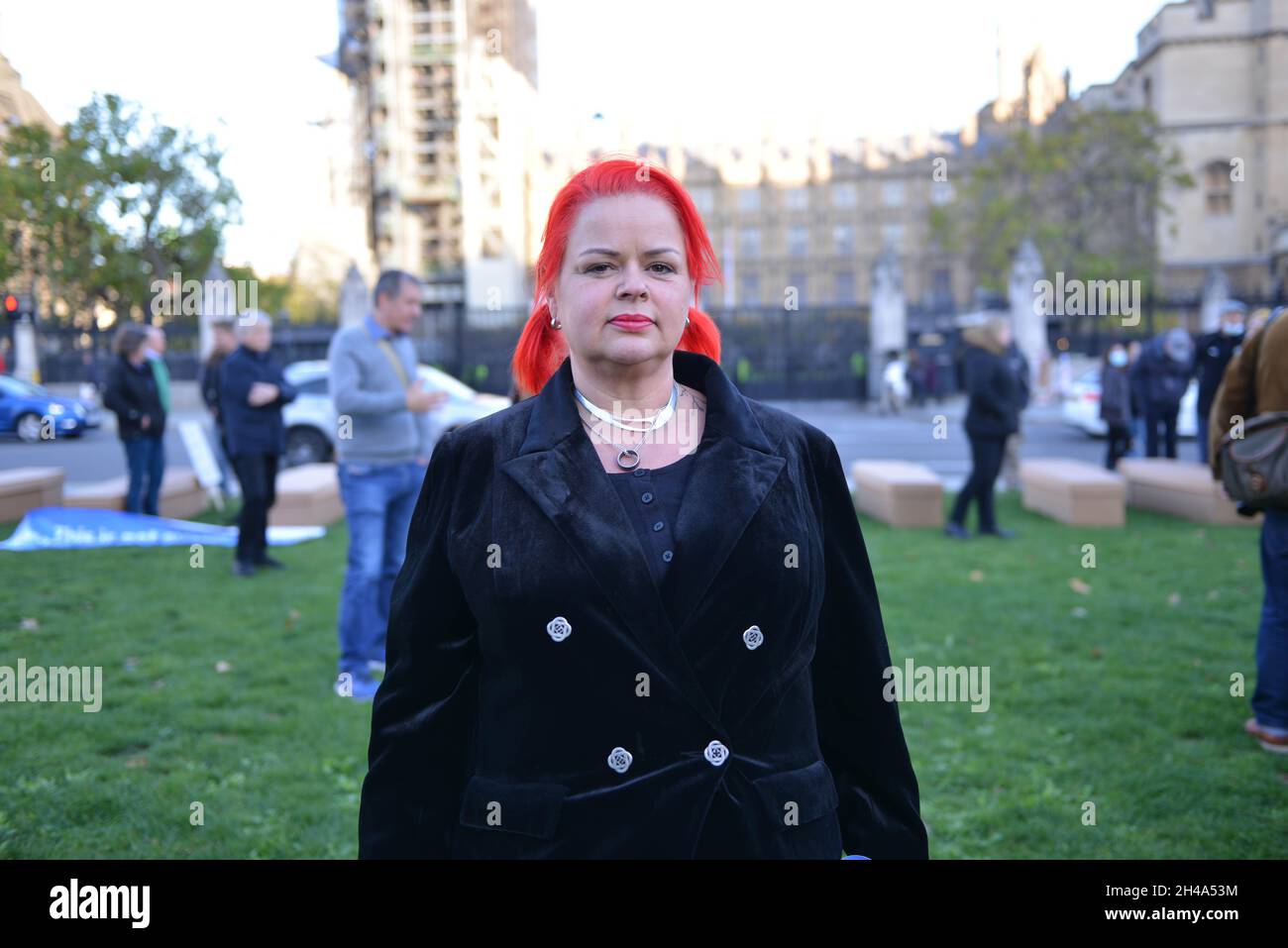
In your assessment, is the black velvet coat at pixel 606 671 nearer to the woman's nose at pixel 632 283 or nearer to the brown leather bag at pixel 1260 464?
the woman's nose at pixel 632 283

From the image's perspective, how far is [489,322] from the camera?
114ft

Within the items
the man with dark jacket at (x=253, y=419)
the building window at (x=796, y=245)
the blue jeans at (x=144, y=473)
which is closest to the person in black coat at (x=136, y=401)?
the blue jeans at (x=144, y=473)

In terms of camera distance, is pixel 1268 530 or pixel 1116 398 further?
pixel 1116 398

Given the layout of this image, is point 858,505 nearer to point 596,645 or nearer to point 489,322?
point 596,645

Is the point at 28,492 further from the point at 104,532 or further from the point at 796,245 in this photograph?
the point at 796,245

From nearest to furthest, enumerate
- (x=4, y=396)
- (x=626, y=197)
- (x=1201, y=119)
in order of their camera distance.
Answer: (x=626, y=197) < (x=4, y=396) < (x=1201, y=119)

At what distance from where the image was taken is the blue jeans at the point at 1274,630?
5.36m

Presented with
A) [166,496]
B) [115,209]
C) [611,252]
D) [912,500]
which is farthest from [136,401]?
[115,209]

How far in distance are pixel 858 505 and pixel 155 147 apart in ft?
88.1

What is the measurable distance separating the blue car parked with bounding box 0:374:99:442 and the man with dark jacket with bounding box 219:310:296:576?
17332 millimetres

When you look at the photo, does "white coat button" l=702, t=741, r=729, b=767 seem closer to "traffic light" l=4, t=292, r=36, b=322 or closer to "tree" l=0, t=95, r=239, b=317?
"tree" l=0, t=95, r=239, b=317

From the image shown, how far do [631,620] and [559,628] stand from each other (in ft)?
0.42

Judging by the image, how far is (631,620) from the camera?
80.0 inches

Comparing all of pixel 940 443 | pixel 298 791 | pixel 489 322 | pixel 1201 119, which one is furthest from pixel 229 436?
pixel 1201 119
